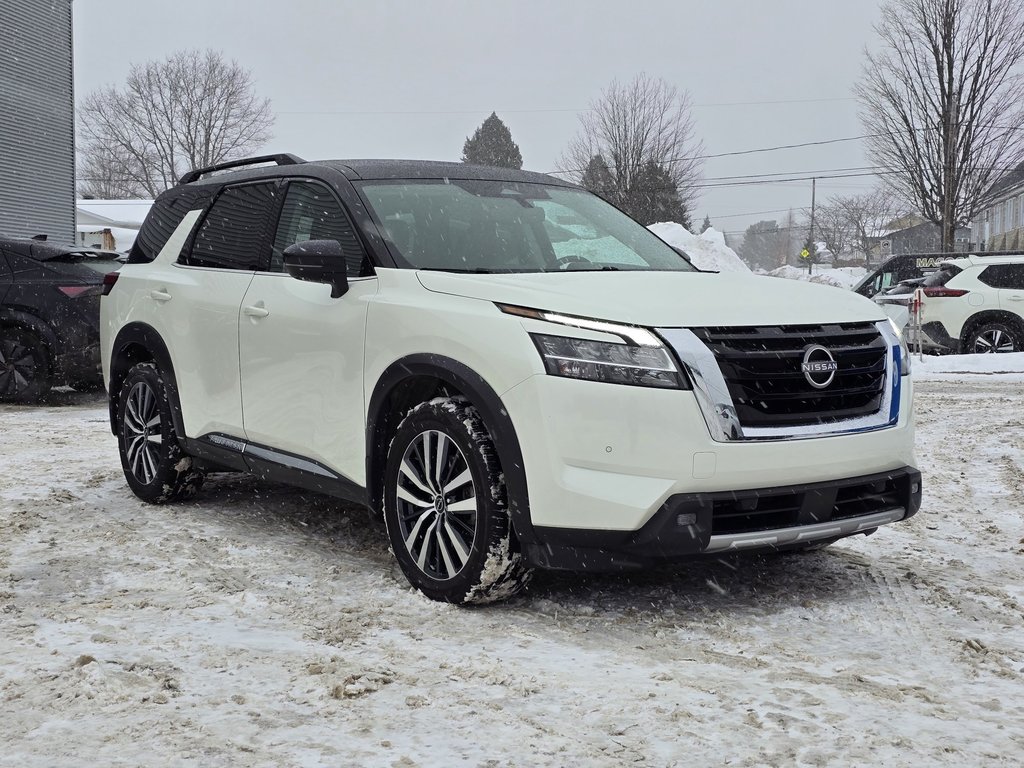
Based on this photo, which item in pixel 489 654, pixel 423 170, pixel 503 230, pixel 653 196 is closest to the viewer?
pixel 489 654

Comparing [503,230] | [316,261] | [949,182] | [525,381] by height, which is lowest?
[525,381]

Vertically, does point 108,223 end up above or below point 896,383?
above

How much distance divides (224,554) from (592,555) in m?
2.07

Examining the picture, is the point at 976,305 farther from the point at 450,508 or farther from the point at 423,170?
the point at 450,508

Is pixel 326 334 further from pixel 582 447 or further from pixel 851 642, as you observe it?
pixel 851 642

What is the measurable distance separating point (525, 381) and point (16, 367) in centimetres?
867

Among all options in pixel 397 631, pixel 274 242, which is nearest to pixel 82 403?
pixel 274 242

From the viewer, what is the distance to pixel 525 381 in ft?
12.4

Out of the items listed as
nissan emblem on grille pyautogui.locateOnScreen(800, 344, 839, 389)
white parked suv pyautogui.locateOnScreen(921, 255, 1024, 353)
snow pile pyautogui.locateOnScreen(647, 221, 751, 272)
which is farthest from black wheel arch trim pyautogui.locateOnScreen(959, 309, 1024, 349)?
snow pile pyautogui.locateOnScreen(647, 221, 751, 272)

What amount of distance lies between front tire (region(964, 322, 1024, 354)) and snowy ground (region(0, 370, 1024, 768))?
413 inches

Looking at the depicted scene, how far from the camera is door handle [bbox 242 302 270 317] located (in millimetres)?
5094

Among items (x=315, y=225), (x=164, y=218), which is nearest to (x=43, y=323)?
(x=164, y=218)

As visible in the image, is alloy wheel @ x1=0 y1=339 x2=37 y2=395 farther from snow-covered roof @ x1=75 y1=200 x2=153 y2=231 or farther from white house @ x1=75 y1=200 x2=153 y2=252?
snow-covered roof @ x1=75 y1=200 x2=153 y2=231

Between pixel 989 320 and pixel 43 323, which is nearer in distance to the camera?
pixel 43 323
